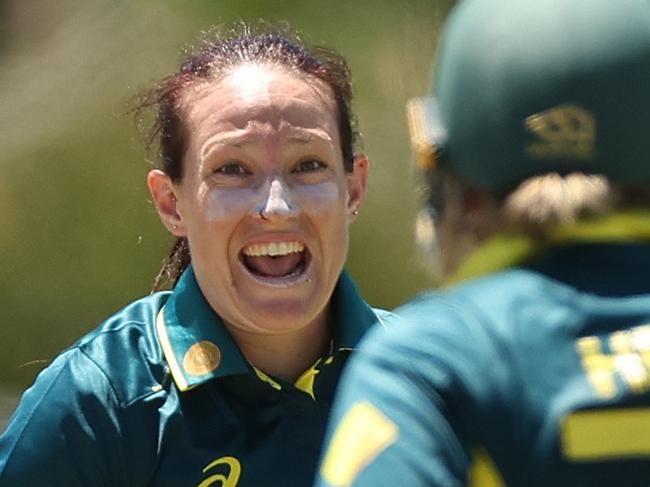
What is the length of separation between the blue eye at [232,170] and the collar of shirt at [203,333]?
22 centimetres

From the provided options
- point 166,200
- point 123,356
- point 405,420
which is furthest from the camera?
point 166,200

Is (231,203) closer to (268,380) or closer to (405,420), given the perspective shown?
(268,380)

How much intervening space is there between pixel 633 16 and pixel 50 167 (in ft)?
17.5

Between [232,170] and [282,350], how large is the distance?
36 cm

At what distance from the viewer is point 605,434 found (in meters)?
1.71

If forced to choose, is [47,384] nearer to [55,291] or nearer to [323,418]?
[323,418]

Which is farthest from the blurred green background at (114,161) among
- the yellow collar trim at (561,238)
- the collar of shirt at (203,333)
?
the yellow collar trim at (561,238)

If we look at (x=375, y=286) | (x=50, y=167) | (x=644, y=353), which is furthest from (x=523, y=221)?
(x=50, y=167)

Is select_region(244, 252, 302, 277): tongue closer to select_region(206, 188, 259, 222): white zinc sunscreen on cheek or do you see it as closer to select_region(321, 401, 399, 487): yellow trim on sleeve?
select_region(206, 188, 259, 222): white zinc sunscreen on cheek

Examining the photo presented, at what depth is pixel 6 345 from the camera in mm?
6871

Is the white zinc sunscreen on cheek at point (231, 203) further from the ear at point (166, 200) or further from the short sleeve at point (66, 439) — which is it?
the short sleeve at point (66, 439)

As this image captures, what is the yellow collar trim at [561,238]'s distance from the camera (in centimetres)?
176

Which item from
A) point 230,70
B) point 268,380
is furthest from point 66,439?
point 230,70

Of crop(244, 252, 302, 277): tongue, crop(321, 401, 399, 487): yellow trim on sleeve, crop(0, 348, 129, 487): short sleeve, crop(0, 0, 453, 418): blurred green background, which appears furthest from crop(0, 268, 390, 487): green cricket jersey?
crop(0, 0, 453, 418): blurred green background
